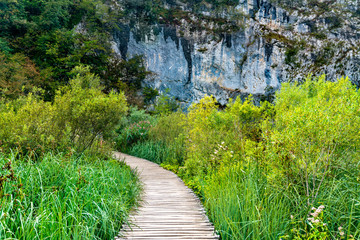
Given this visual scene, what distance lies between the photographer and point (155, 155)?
361 inches

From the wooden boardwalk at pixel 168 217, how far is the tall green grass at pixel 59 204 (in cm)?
25

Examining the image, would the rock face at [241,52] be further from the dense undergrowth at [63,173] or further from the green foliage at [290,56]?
the dense undergrowth at [63,173]

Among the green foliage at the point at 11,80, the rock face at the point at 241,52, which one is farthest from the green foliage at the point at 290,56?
the green foliage at the point at 11,80

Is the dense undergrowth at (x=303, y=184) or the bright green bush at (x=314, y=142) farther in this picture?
the bright green bush at (x=314, y=142)

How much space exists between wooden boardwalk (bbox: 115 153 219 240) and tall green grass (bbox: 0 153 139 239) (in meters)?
0.25

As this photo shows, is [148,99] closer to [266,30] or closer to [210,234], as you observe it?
[266,30]

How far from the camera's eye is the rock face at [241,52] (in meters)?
25.6

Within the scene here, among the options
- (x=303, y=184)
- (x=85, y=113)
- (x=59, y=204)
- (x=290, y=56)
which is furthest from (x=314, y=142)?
(x=290, y=56)

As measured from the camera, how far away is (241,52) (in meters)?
26.8

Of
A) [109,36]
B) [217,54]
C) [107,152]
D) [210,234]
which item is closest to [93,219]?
[210,234]

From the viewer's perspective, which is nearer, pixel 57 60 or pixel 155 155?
pixel 155 155

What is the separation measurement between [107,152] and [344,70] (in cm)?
2754

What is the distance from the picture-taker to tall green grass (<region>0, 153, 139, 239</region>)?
240cm

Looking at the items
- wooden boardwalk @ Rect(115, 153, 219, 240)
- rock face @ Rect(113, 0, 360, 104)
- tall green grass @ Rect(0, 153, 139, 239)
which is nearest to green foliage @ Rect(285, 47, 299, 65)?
rock face @ Rect(113, 0, 360, 104)
